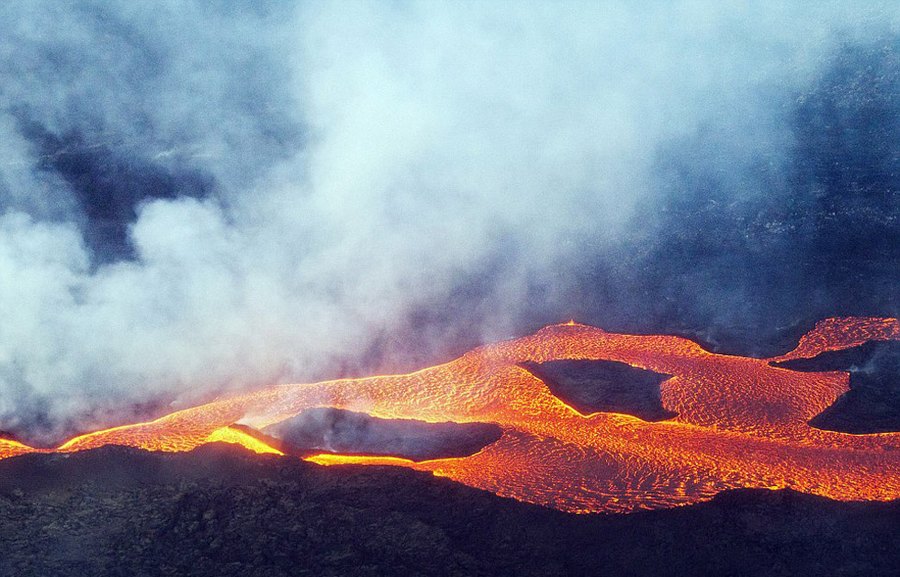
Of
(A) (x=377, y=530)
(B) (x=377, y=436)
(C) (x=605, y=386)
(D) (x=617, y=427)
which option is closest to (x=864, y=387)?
(C) (x=605, y=386)

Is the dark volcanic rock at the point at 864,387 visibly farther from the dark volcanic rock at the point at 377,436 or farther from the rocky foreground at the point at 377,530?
the dark volcanic rock at the point at 377,436

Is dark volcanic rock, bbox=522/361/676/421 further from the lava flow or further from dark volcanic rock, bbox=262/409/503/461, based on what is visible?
dark volcanic rock, bbox=262/409/503/461

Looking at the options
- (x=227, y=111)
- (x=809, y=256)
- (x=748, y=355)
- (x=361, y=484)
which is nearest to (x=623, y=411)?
(x=748, y=355)

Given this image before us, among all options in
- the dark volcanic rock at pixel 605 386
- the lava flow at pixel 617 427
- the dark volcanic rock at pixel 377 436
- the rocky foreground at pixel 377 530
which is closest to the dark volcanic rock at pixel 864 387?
the lava flow at pixel 617 427

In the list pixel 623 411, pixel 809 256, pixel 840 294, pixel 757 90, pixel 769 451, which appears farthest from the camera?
pixel 757 90

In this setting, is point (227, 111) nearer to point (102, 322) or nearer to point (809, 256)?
point (102, 322)

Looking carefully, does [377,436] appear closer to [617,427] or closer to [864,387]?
[617,427]

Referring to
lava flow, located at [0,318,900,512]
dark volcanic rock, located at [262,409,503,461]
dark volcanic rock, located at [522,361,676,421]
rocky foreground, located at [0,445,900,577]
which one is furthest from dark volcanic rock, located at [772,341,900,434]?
dark volcanic rock, located at [262,409,503,461]
